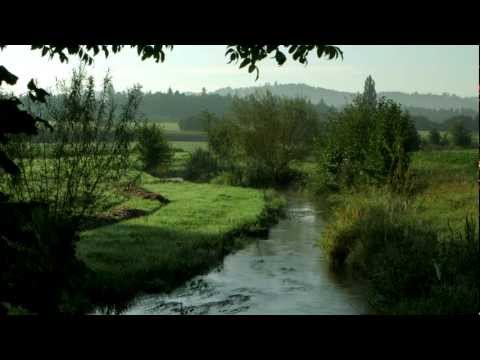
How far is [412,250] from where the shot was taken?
9023 mm

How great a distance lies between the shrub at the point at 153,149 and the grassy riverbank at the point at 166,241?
7.70m

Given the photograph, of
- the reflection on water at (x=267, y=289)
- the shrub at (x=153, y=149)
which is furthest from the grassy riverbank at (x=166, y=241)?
the shrub at (x=153, y=149)

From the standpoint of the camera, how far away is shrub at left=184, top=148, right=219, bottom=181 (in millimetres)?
32156

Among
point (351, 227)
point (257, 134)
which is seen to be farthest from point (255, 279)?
point (257, 134)

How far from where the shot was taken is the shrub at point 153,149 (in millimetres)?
28203

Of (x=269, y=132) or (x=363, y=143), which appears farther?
(x=269, y=132)

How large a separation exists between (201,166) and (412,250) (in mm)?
24606

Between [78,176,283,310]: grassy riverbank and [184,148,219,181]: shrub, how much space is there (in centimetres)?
1073

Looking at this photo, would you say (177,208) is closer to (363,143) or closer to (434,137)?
(363,143)

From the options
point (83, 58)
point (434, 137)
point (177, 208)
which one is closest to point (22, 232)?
point (83, 58)

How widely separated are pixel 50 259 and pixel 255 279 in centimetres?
747
